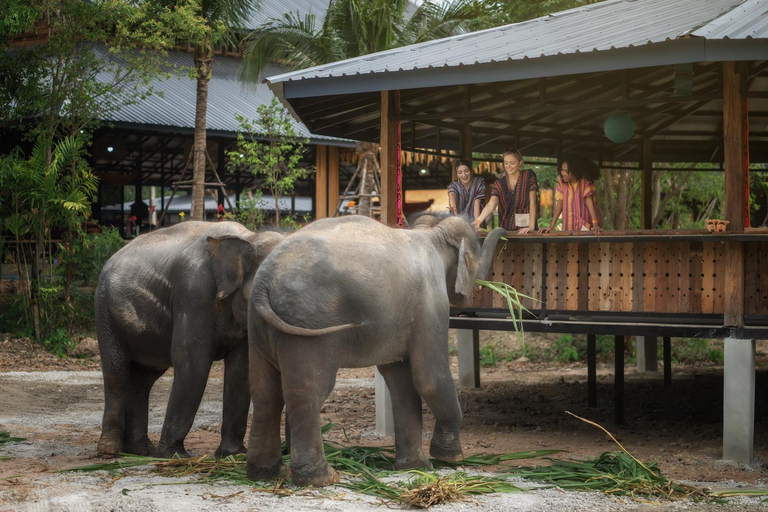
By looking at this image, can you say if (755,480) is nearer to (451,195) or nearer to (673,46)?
(673,46)

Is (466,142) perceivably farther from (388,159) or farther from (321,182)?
(321,182)

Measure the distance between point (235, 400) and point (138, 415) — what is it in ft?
3.47

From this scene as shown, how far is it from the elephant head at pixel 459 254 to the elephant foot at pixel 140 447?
9.93 ft

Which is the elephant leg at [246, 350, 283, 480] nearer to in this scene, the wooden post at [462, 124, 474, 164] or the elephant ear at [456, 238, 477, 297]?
the elephant ear at [456, 238, 477, 297]

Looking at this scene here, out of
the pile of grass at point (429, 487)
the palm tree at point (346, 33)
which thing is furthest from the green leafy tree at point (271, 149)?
the pile of grass at point (429, 487)

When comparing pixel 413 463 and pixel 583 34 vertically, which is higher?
pixel 583 34

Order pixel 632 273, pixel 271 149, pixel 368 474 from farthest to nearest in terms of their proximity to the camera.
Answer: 1. pixel 271 149
2. pixel 632 273
3. pixel 368 474

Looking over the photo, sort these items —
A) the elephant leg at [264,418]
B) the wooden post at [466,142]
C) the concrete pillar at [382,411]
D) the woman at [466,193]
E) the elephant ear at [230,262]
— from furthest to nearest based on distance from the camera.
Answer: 1. the wooden post at [466,142]
2. the concrete pillar at [382,411]
3. the woman at [466,193]
4. the elephant ear at [230,262]
5. the elephant leg at [264,418]

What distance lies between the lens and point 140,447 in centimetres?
864

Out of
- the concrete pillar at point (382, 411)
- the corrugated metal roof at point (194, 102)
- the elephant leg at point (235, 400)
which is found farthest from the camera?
the corrugated metal roof at point (194, 102)

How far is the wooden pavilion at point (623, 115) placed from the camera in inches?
345

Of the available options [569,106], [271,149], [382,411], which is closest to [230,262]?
[382,411]

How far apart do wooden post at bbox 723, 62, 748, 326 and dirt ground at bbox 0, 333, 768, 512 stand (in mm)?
1641

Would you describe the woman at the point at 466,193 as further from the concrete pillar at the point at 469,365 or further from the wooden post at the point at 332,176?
the wooden post at the point at 332,176
